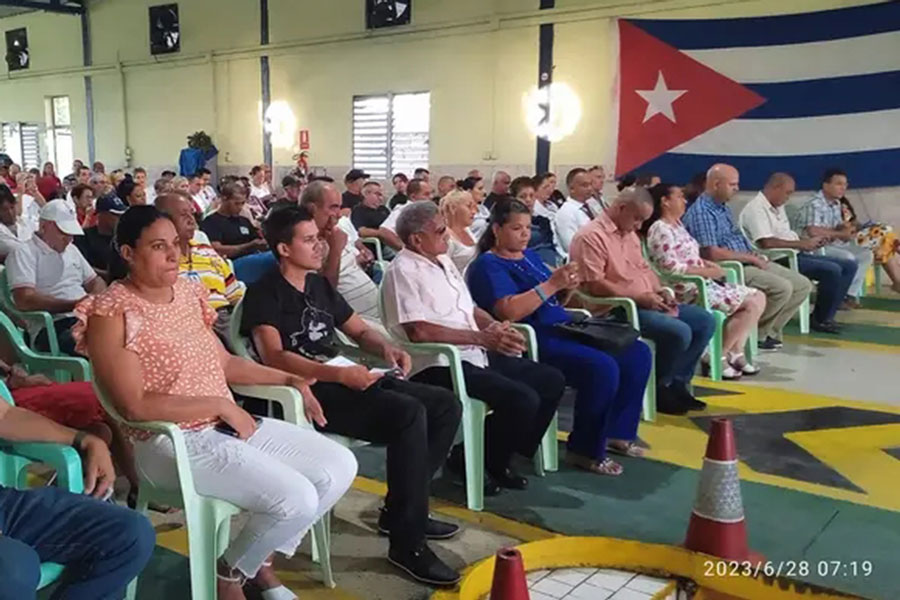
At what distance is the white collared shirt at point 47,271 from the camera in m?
3.46

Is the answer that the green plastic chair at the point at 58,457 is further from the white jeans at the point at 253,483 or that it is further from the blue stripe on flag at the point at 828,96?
the blue stripe on flag at the point at 828,96

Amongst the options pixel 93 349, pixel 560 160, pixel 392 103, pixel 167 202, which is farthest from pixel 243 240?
pixel 392 103

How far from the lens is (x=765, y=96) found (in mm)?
8148

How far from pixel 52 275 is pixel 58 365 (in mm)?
990

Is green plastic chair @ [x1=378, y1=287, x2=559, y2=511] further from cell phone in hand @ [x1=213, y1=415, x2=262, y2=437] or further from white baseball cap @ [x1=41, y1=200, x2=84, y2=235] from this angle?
white baseball cap @ [x1=41, y1=200, x2=84, y2=235]

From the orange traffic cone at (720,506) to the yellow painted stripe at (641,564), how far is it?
0.05m

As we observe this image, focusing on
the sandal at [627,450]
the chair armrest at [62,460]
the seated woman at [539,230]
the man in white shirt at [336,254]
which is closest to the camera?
the chair armrest at [62,460]

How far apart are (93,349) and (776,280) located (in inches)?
169

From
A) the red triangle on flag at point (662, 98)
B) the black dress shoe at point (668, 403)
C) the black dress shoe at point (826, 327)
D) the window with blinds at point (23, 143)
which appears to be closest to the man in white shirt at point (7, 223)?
the black dress shoe at point (668, 403)

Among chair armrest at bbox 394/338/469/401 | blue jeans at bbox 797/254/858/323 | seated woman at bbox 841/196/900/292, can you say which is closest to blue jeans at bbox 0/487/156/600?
chair armrest at bbox 394/338/469/401

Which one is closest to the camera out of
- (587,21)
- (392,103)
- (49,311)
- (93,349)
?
(93,349)

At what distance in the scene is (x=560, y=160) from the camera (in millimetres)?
9383

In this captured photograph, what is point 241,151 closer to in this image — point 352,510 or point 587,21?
point 587,21

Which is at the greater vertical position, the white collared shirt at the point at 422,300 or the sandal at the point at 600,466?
the white collared shirt at the point at 422,300
